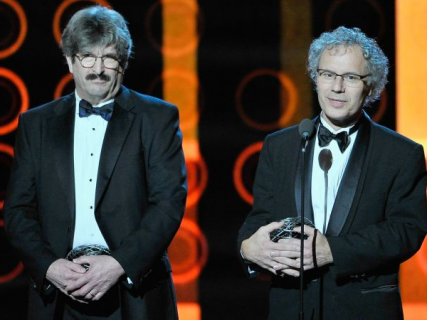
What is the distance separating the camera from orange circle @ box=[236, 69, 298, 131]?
449 cm

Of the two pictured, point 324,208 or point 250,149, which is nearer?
point 324,208

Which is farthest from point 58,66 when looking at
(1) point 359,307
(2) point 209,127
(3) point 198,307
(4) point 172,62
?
(1) point 359,307

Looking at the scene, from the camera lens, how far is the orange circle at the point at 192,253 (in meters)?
4.56

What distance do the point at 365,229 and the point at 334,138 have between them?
38 centimetres

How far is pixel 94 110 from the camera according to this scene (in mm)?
3158

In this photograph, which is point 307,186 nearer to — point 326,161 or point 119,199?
point 326,161

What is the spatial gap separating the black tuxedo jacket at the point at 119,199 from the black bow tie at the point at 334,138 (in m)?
0.56

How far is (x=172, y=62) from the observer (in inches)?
178

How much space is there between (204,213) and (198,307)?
0.55 m

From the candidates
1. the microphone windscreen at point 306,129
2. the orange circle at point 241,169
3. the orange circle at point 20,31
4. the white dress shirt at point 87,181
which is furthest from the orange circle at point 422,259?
the orange circle at point 20,31

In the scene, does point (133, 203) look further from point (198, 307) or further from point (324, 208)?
point (198, 307)

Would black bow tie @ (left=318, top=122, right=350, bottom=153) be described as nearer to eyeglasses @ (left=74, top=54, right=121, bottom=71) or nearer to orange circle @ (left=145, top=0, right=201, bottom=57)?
eyeglasses @ (left=74, top=54, right=121, bottom=71)

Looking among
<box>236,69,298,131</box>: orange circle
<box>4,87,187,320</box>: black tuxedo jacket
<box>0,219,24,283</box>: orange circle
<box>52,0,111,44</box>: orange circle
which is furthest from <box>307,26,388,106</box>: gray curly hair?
<box>0,219,24,283</box>: orange circle

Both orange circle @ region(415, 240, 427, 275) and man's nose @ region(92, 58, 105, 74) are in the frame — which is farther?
orange circle @ region(415, 240, 427, 275)
